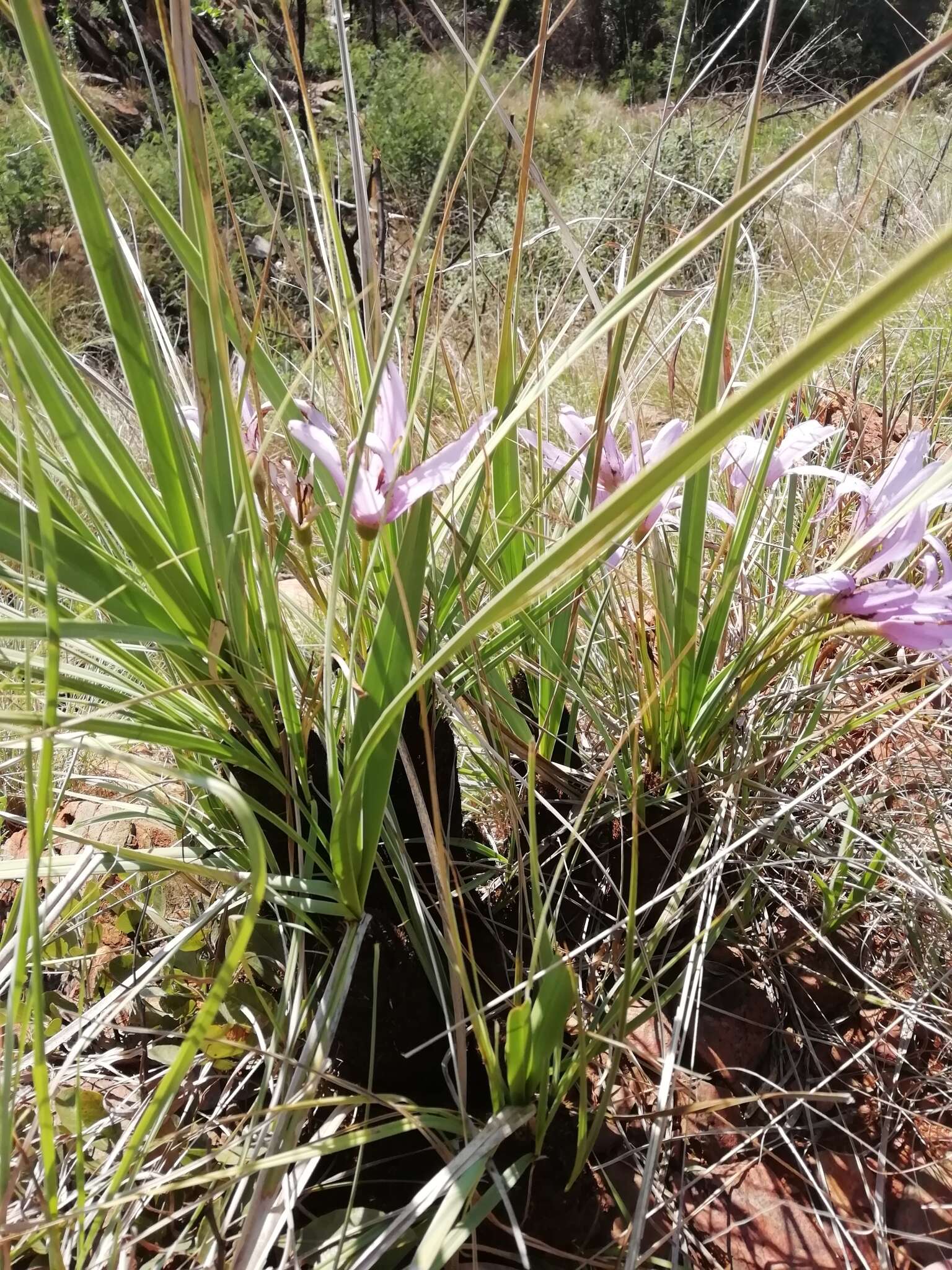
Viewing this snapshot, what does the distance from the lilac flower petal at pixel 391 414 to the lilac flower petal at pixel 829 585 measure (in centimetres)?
27

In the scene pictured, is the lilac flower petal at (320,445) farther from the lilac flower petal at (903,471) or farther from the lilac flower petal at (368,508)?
the lilac flower petal at (903,471)

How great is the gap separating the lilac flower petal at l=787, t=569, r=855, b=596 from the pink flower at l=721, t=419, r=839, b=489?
13cm

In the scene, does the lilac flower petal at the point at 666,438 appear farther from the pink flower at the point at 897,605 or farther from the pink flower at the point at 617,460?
the pink flower at the point at 897,605

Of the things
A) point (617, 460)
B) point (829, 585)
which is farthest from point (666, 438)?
point (829, 585)

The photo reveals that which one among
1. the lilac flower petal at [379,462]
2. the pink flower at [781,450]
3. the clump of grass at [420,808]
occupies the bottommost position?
the clump of grass at [420,808]

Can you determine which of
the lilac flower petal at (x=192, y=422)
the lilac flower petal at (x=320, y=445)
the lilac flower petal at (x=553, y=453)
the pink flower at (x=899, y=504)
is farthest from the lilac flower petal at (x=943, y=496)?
the lilac flower petal at (x=192, y=422)

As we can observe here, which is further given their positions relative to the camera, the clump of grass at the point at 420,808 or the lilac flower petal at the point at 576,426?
the lilac flower petal at the point at 576,426

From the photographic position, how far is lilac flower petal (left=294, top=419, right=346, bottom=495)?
0.48m

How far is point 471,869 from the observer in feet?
2.29

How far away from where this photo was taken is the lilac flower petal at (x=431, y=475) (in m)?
0.47

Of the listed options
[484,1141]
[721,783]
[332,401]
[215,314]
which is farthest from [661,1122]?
[332,401]

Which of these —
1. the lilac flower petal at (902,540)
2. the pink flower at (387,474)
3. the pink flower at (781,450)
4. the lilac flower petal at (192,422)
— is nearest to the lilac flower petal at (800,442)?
the pink flower at (781,450)

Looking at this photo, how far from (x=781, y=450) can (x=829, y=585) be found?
0.57ft

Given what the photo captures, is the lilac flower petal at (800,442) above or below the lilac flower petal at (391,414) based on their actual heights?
below
